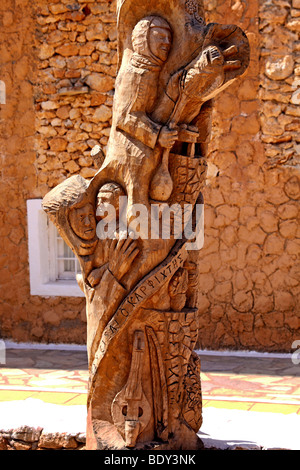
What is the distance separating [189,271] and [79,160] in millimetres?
3830

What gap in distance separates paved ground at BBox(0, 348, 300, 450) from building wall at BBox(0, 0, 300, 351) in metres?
0.44

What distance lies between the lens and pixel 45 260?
7086 mm

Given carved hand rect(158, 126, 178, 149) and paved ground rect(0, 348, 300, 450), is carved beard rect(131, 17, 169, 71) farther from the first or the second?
paved ground rect(0, 348, 300, 450)

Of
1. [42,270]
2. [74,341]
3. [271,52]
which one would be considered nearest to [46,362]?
[74,341]

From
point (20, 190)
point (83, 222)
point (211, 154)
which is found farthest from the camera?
point (20, 190)

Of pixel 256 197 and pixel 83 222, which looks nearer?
pixel 83 222

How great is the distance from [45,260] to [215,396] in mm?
3157

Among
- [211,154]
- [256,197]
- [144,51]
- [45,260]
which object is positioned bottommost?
[45,260]

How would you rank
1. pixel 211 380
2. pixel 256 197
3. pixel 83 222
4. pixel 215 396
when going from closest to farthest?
pixel 83 222, pixel 215 396, pixel 211 380, pixel 256 197

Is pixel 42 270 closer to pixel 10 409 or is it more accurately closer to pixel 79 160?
pixel 79 160

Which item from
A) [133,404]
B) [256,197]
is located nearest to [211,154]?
[256,197]

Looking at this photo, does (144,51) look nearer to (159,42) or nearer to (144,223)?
(159,42)

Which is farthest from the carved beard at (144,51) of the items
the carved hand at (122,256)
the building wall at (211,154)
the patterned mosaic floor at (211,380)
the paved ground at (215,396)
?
the building wall at (211,154)

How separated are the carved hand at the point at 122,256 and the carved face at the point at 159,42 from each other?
1.07 meters
